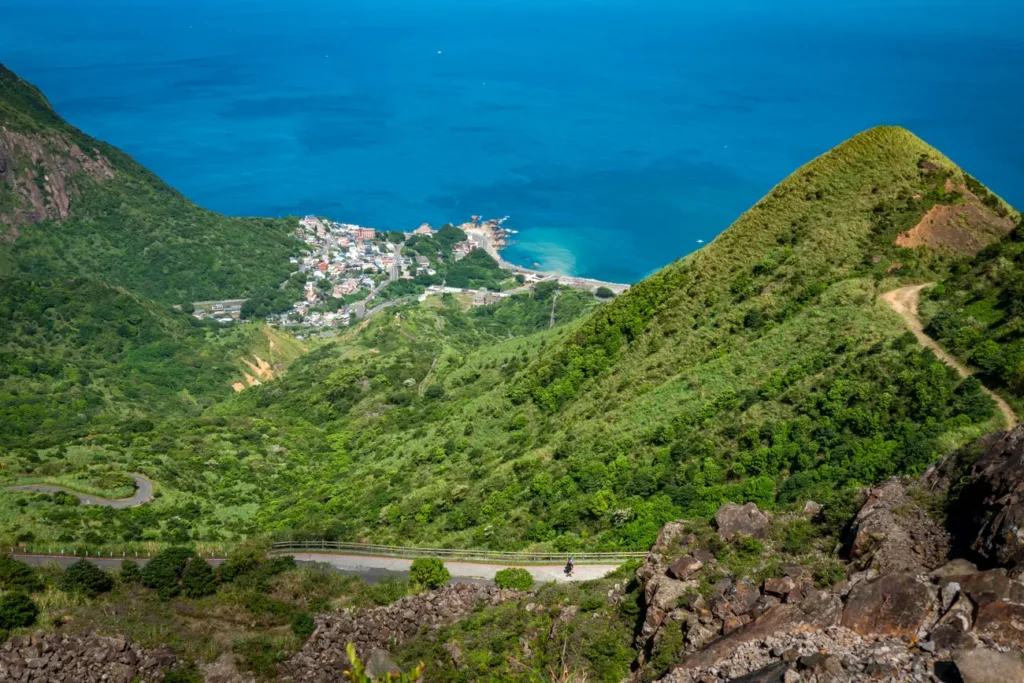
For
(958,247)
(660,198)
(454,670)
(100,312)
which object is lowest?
(454,670)

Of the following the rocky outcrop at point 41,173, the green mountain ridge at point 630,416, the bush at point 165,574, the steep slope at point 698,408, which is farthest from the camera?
the rocky outcrop at point 41,173

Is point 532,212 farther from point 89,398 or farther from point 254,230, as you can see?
point 89,398

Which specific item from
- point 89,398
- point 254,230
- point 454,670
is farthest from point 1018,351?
point 254,230

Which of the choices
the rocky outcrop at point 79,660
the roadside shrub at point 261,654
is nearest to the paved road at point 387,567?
the roadside shrub at point 261,654

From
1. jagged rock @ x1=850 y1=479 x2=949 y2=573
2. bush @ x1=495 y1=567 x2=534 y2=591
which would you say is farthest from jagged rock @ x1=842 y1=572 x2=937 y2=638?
bush @ x1=495 y1=567 x2=534 y2=591

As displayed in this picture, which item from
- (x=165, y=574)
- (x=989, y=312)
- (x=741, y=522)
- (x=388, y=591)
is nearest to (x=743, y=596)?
(x=741, y=522)

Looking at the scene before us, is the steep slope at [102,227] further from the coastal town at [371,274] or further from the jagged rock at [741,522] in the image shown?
the jagged rock at [741,522]
